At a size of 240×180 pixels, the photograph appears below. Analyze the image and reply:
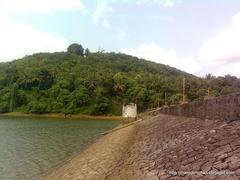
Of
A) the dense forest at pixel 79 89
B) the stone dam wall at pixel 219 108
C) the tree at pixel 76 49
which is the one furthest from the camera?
the tree at pixel 76 49

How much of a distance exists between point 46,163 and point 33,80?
306 feet

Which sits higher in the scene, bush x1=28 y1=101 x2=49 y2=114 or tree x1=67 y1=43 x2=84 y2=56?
tree x1=67 y1=43 x2=84 y2=56

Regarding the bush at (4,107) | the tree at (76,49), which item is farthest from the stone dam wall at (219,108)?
the tree at (76,49)

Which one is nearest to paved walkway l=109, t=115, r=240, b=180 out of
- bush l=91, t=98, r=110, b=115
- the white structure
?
the white structure

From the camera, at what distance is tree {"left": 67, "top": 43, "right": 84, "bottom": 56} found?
154100mm

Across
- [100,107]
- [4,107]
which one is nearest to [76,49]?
[4,107]

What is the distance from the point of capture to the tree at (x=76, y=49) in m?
154

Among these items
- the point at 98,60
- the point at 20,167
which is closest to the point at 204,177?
the point at 20,167

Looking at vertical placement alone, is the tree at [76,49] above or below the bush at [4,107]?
above

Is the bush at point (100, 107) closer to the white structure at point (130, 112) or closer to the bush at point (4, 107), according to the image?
the bush at point (4, 107)

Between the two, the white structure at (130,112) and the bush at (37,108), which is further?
the bush at (37,108)

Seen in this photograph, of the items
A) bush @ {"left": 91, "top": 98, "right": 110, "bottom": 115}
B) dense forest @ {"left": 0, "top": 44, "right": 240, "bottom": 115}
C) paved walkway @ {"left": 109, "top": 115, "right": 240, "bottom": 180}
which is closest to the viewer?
paved walkway @ {"left": 109, "top": 115, "right": 240, "bottom": 180}

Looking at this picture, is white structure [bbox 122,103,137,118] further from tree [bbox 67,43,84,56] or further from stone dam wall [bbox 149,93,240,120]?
tree [bbox 67,43,84,56]

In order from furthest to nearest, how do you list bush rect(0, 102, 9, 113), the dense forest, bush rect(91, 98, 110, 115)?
bush rect(0, 102, 9, 113) < the dense forest < bush rect(91, 98, 110, 115)
